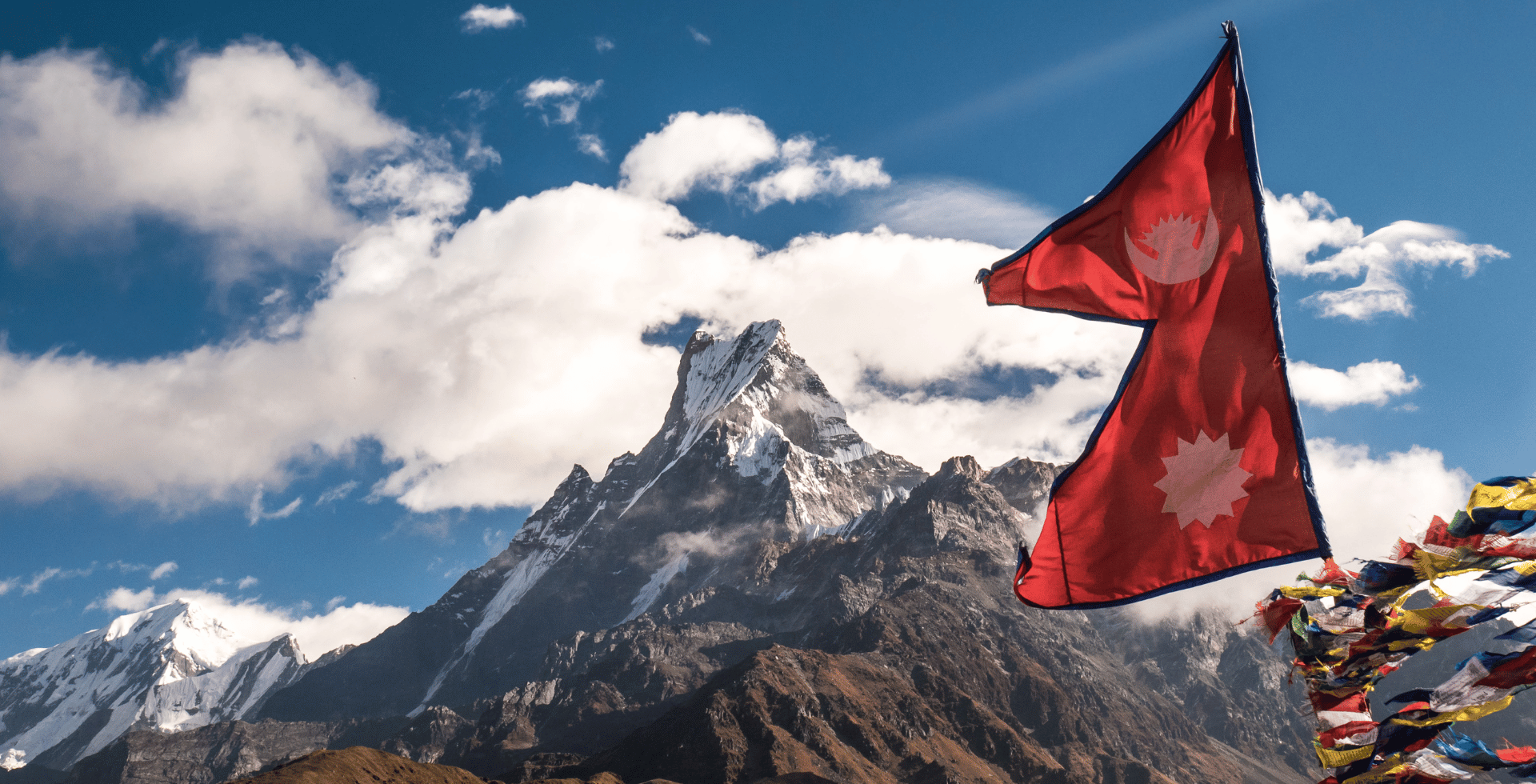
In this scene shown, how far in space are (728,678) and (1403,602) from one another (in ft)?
526

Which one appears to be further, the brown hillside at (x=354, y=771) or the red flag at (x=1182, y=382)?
the brown hillside at (x=354, y=771)

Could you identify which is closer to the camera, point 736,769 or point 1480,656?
point 1480,656

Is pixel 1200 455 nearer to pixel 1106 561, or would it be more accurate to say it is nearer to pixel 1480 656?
pixel 1106 561

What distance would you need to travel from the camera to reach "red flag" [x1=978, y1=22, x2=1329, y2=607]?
1120 cm

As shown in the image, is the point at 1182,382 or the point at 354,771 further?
the point at 354,771

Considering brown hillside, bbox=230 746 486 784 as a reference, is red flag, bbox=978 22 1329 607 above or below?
above

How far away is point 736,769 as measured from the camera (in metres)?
135

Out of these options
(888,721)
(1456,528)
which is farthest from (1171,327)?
(888,721)

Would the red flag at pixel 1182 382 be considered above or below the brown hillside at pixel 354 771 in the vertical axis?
above

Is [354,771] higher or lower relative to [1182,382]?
lower

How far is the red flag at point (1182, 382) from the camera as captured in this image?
11203 millimetres

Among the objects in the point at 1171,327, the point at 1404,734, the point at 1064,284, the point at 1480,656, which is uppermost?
the point at 1064,284

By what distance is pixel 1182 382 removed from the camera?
11992 mm

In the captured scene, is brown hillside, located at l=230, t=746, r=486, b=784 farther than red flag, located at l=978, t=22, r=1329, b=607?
Yes
